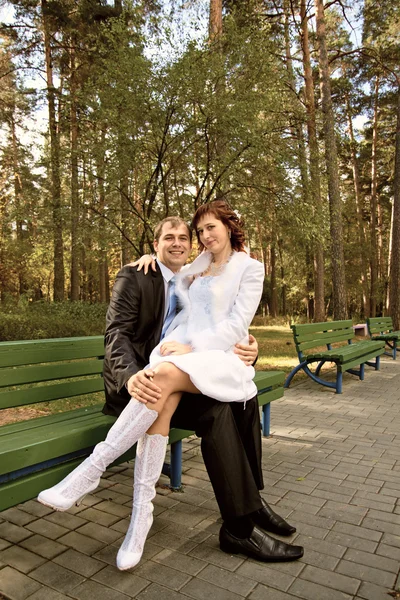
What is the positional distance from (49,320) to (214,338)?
34.3 ft

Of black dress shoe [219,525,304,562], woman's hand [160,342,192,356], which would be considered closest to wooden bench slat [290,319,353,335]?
woman's hand [160,342,192,356]

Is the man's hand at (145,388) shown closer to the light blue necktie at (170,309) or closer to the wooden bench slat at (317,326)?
the light blue necktie at (170,309)

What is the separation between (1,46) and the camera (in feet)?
57.1

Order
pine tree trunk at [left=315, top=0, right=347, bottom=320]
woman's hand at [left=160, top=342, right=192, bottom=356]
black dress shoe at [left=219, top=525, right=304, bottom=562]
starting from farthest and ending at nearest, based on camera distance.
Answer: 1. pine tree trunk at [left=315, top=0, right=347, bottom=320]
2. woman's hand at [left=160, top=342, right=192, bottom=356]
3. black dress shoe at [left=219, top=525, right=304, bottom=562]

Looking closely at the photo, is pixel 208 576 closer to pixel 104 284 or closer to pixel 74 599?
pixel 74 599

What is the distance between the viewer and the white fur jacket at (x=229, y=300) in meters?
2.94

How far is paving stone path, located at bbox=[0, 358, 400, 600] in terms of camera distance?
2289 mm

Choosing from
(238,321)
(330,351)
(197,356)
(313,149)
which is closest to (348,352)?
(330,351)

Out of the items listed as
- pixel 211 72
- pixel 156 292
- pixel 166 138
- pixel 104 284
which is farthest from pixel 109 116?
pixel 104 284

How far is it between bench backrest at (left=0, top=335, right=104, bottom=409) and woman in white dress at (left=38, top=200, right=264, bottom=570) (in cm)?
74

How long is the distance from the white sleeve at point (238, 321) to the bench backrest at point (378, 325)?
8597 mm

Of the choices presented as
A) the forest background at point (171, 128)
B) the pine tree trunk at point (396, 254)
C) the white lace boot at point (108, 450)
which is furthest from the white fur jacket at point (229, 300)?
the pine tree trunk at point (396, 254)

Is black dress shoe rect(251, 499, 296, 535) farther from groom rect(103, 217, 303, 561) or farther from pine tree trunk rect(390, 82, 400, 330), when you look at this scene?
pine tree trunk rect(390, 82, 400, 330)

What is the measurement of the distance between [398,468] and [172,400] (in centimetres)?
243
